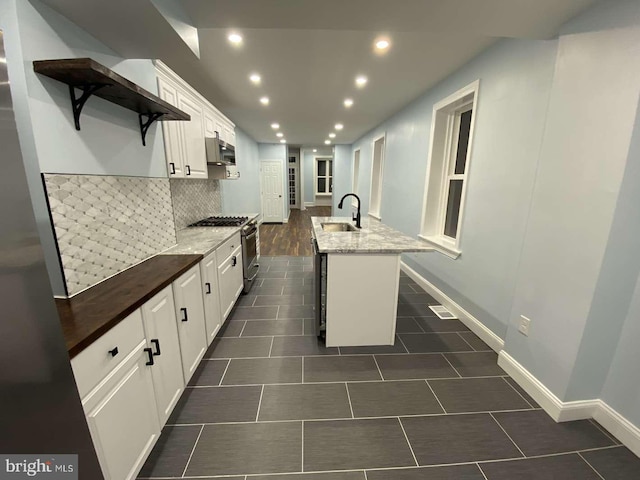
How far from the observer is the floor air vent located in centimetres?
273

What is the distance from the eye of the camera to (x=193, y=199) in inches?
130

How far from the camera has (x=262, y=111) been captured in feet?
13.5

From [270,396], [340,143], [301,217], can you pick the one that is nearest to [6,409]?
[270,396]

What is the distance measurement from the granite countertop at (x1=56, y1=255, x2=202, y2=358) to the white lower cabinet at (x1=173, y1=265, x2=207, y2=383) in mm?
103

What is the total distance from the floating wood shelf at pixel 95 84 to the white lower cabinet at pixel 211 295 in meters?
1.11

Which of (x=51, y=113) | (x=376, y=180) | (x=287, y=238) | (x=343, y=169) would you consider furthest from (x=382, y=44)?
(x=343, y=169)

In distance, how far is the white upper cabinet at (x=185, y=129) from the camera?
2.11 metres

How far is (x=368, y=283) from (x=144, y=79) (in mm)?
2286

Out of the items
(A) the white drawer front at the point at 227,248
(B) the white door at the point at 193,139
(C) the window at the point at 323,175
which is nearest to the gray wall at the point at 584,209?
(A) the white drawer front at the point at 227,248

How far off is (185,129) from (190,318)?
5.85 ft

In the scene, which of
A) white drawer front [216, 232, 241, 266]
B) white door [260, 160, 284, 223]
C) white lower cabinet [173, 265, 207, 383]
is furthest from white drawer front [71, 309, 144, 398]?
white door [260, 160, 284, 223]

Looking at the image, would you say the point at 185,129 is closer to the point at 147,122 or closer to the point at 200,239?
the point at 147,122

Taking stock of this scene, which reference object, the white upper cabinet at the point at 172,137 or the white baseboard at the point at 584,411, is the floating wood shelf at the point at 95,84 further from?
the white baseboard at the point at 584,411

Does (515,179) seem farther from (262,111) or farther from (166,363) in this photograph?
(262,111)
